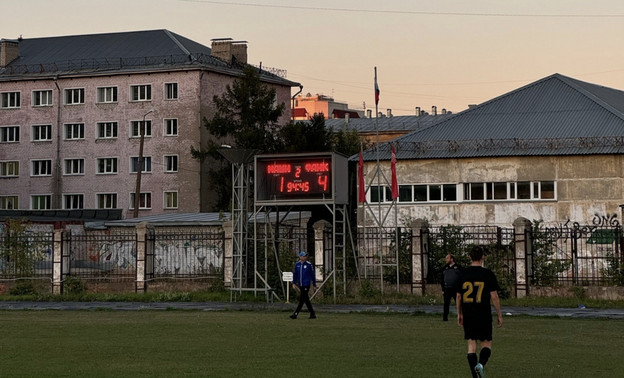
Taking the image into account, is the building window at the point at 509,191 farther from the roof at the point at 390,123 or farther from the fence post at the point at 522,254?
the roof at the point at 390,123

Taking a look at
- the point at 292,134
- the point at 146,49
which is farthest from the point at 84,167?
the point at 292,134

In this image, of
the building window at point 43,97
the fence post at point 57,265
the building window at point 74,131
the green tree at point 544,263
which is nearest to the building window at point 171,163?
the building window at point 74,131

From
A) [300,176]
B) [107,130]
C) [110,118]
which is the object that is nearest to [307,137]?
[110,118]

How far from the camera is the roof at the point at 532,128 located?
61844 millimetres

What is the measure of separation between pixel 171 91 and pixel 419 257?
53684mm

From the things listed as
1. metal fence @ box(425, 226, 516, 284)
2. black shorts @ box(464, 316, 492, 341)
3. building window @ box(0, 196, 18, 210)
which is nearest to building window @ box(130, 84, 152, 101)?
building window @ box(0, 196, 18, 210)

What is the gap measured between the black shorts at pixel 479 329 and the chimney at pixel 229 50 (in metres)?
79.7

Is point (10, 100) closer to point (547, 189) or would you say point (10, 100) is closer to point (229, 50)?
point (229, 50)

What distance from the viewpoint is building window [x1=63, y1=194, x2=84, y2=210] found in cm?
9262

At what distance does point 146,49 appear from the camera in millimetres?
93375

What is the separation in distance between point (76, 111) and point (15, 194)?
893 cm

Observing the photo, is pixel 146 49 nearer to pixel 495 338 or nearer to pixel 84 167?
pixel 84 167

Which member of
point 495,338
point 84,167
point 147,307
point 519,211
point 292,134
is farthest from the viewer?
point 84,167

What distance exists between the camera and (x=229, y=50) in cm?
9438
